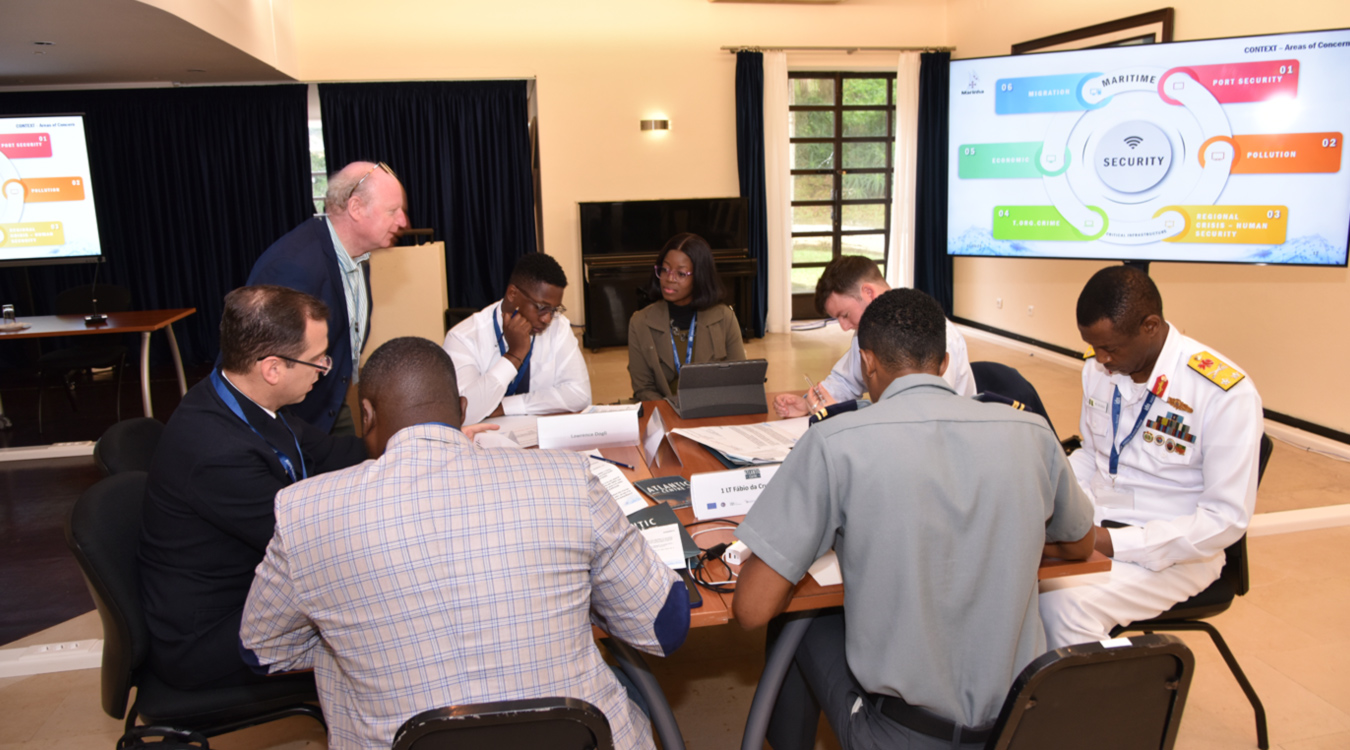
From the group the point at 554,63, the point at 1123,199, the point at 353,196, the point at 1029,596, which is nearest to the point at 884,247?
the point at 554,63

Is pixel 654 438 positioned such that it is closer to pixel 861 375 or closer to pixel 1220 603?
pixel 861 375

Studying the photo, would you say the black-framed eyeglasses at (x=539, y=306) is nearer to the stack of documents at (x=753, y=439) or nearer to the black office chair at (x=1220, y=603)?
the stack of documents at (x=753, y=439)

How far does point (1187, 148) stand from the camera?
384 centimetres

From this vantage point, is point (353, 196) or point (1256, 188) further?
point (1256, 188)

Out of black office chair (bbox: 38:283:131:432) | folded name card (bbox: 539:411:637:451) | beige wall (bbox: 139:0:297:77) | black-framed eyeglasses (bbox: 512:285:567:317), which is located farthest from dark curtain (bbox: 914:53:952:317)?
black office chair (bbox: 38:283:131:432)

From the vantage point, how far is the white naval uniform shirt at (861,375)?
2.72 metres

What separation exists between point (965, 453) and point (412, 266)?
4627 mm

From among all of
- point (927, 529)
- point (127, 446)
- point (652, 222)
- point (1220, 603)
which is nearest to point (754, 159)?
point (652, 222)

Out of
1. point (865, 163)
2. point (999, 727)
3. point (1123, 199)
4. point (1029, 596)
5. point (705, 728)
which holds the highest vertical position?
point (865, 163)

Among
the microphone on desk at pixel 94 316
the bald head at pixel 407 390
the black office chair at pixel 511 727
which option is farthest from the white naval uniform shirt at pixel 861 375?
the microphone on desk at pixel 94 316

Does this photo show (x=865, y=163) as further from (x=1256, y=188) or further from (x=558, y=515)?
(x=558, y=515)

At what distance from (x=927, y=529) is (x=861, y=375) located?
1.44 m

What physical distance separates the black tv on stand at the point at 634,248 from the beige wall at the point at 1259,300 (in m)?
2.74

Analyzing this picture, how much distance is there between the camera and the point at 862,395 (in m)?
2.97
